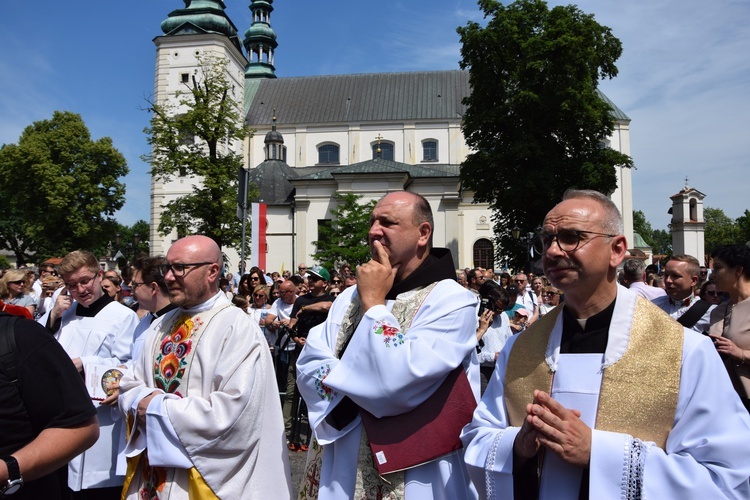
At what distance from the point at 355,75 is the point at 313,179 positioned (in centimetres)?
1784

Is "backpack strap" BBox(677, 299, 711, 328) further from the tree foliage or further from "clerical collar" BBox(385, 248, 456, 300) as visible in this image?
the tree foliage

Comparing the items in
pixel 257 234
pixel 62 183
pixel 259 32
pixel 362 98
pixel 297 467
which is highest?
pixel 259 32

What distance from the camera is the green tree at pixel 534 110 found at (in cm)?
2516

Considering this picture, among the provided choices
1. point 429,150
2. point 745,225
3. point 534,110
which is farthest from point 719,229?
point 534,110

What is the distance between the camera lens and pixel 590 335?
2225 mm

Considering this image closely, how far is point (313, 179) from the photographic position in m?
41.1

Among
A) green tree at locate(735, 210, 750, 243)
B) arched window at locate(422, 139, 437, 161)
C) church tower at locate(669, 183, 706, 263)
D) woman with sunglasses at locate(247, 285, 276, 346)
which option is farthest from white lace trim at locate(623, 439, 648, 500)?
green tree at locate(735, 210, 750, 243)

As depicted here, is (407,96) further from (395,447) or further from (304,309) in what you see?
(395,447)

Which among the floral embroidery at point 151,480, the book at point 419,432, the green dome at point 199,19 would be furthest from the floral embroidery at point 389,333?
the green dome at point 199,19

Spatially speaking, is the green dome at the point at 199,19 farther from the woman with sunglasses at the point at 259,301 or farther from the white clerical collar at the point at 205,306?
the white clerical collar at the point at 205,306

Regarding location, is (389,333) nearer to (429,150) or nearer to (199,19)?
(429,150)

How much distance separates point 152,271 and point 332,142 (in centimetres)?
4717

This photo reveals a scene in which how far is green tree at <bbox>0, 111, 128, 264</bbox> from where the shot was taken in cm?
3941

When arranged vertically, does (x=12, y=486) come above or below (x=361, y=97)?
below
